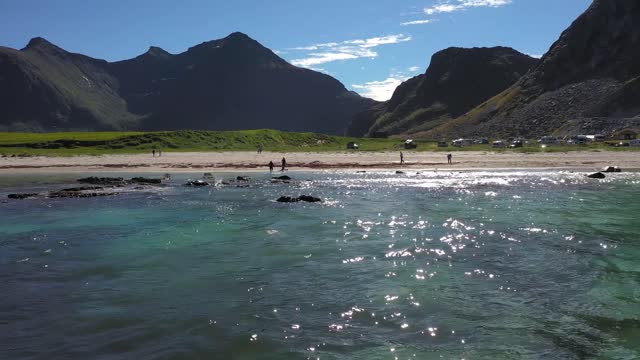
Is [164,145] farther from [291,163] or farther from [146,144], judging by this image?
[291,163]

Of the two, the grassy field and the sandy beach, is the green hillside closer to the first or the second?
the grassy field

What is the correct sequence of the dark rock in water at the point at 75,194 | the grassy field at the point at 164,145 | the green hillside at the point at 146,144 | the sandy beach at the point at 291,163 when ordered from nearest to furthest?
the dark rock in water at the point at 75,194 → the sandy beach at the point at 291,163 → the grassy field at the point at 164,145 → the green hillside at the point at 146,144

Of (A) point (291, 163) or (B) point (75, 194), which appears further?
(A) point (291, 163)

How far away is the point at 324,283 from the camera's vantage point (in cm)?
1638

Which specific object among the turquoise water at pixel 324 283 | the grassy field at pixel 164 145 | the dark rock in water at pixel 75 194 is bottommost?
the turquoise water at pixel 324 283

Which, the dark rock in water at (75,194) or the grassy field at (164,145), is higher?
the grassy field at (164,145)

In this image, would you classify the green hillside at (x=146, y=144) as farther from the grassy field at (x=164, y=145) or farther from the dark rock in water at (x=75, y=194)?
the dark rock in water at (x=75, y=194)

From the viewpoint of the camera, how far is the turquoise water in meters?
11.4

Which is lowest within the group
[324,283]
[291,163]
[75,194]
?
[324,283]

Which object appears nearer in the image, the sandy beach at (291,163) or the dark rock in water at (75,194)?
the dark rock in water at (75,194)

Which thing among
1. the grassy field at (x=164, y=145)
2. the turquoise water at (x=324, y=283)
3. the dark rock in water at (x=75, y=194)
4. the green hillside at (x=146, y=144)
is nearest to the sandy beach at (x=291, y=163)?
the grassy field at (x=164, y=145)

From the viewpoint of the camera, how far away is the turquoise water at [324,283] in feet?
37.5

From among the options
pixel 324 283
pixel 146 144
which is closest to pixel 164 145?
pixel 146 144

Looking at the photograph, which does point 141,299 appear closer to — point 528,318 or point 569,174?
point 528,318
